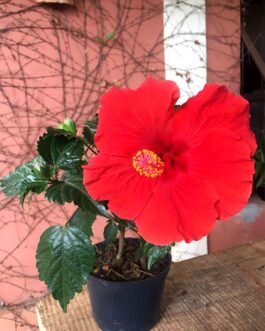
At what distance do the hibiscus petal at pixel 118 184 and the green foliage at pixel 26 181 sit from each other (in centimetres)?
11

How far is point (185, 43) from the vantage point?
152 centimetres

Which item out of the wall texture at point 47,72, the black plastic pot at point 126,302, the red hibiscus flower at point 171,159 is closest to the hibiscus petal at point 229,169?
the red hibiscus flower at point 171,159

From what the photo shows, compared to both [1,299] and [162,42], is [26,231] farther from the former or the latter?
[162,42]

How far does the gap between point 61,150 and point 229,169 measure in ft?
0.81

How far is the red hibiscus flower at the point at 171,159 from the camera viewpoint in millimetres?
420

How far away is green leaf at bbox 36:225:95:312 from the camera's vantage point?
21.0 inches

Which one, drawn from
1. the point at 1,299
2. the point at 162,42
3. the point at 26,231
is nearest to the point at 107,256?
the point at 26,231

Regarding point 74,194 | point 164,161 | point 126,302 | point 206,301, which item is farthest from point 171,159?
point 206,301

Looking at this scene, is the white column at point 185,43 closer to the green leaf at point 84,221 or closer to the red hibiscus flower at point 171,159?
the green leaf at point 84,221

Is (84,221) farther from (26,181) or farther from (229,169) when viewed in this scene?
(229,169)


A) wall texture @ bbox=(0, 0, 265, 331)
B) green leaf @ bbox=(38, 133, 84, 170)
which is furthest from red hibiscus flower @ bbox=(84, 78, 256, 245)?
wall texture @ bbox=(0, 0, 265, 331)

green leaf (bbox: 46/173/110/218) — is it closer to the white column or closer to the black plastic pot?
the black plastic pot

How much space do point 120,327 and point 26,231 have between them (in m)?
0.87

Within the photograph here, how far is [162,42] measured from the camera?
1.52m
